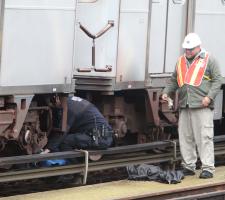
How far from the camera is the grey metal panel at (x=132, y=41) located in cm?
988

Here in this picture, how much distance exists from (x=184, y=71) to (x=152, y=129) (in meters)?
1.86

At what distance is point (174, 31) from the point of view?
10.7 m

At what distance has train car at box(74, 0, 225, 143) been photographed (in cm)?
975

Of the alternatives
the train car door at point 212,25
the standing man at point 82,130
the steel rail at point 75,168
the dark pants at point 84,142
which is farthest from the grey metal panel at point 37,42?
the train car door at point 212,25

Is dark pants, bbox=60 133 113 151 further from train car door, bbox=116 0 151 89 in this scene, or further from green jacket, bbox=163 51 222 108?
green jacket, bbox=163 51 222 108

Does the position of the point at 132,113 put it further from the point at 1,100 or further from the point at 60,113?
the point at 1,100

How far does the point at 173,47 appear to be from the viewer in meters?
10.7

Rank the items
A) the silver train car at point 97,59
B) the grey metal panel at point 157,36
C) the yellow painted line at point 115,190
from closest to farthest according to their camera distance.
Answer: the yellow painted line at point 115,190
the silver train car at point 97,59
the grey metal panel at point 157,36

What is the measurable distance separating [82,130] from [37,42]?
1404 mm

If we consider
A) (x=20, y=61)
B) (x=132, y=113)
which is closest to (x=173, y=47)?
(x=132, y=113)

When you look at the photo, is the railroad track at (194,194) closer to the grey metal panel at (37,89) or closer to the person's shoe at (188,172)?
the person's shoe at (188,172)

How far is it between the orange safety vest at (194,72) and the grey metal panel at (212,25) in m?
1.78

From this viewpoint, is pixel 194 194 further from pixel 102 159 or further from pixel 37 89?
pixel 37 89

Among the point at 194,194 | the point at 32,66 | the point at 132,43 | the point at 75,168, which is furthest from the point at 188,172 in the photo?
the point at 32,66
